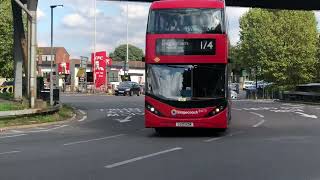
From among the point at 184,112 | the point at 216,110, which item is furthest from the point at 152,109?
the point at 216,110

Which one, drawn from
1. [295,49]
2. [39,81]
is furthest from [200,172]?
[295,49]

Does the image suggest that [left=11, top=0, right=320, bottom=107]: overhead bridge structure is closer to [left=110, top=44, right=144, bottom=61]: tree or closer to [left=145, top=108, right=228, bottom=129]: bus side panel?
[left=145, top=108, right=228, bottom=129]: bus side panel

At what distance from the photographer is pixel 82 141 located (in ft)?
57.1

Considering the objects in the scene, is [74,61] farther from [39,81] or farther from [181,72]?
[181,72]

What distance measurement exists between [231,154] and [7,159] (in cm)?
502

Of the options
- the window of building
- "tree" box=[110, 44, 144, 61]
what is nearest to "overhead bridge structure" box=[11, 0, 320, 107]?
the window of building

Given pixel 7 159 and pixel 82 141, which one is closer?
pixel 7 159

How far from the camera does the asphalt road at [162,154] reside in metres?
10.5

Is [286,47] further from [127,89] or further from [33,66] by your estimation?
[33,66]

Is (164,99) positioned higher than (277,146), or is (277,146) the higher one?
(164,99)

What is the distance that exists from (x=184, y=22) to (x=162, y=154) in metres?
5.70

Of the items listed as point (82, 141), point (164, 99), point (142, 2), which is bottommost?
point (82, 141)

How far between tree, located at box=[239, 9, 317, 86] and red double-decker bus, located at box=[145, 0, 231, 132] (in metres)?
47.5

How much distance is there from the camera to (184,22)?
17891mm
